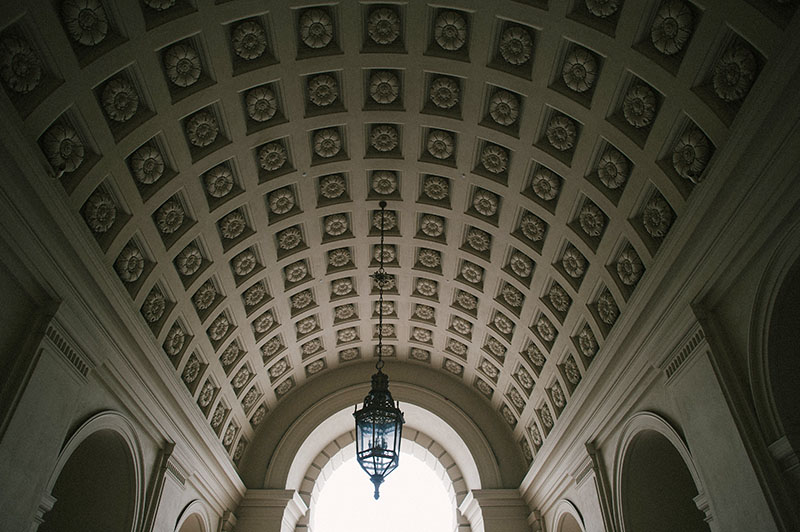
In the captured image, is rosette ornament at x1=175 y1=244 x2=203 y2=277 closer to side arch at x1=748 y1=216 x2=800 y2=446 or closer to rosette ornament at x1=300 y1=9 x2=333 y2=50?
rosette ornament at x1=300 y1=9 x2=333 y2=50

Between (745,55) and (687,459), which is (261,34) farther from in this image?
(687,459)

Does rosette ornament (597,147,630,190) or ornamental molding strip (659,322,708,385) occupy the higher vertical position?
rosette ornament (597,147,630,190)

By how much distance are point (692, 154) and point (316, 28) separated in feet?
17.7

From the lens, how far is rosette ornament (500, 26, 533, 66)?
8.69 m

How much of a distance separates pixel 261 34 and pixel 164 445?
751 cm

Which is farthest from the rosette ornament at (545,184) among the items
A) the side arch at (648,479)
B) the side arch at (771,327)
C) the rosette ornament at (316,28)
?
the side arch at (771,327)

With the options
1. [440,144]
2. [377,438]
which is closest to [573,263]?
[440,144]

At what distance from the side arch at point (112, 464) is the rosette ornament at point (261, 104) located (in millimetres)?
5103

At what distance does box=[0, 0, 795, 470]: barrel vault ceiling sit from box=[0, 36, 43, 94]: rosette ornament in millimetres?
19

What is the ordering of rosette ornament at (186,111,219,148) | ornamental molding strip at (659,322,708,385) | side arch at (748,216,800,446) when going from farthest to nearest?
rosette ornament at (186,111,219,148)
ornamental molding strip at (659,322,708,385)
side arch at (748,216,800,446)

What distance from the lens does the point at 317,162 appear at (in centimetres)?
1105

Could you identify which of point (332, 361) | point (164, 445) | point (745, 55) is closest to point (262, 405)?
point (332, 361)

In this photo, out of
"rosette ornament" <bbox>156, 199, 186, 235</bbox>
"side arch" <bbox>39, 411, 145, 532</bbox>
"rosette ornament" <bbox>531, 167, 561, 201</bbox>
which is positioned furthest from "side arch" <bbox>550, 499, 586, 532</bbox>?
"rosette ornament" <bbox>156, 199, 186, 235</bbox>

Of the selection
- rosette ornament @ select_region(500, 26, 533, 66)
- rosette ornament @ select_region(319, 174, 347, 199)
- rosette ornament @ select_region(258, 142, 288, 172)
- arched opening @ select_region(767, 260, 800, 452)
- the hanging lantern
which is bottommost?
arched opening @ select_region(767, 260, 800, 452)
